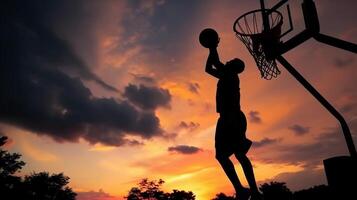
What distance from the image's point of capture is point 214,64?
5160mm

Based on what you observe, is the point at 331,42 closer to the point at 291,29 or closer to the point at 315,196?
the point at 291,29

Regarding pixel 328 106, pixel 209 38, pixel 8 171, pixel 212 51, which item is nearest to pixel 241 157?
pixel 212 51

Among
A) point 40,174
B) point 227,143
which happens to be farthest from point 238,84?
point 40,174

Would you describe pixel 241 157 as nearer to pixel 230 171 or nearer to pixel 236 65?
pixel 230 171

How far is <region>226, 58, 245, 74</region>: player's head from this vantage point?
5.39 metres

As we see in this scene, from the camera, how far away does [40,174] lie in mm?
71188

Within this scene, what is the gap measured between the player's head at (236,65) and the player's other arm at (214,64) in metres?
0.26

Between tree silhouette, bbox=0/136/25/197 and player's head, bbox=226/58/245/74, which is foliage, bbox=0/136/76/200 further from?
player's head, bbox=226/58/245/74

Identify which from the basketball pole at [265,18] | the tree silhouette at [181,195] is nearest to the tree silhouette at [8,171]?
the tree silhouette at [181,195]

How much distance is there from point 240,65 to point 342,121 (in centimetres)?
259

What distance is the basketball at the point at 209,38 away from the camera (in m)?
5.22

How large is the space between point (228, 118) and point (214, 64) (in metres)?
0.88

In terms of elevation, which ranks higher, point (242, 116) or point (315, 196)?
point (242, 116)

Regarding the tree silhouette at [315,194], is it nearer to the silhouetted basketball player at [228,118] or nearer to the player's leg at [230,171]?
the silhouetted basketball player at [228,118]
